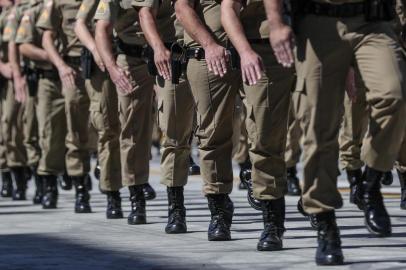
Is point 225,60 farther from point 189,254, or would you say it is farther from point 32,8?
point 32,8

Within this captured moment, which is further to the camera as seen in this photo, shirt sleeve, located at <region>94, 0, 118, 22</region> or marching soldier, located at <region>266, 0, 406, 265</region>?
shirt sleeve, located at <region>94, 0, 118, 22</region>

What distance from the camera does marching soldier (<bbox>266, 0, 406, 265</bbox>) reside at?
684 cm

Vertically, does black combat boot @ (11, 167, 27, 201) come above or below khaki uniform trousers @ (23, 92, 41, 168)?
below

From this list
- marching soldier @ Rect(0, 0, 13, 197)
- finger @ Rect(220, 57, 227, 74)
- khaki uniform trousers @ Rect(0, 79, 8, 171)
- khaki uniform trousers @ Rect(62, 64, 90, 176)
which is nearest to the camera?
finger @ Rect(220, 57, 227, 74)

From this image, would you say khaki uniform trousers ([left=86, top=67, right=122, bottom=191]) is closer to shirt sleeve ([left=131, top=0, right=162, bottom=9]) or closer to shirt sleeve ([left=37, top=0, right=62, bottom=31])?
shirt sleeve ([left=37, top=0, right=62, bottom=31])

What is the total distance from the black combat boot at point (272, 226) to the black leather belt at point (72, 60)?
4712 millimetres

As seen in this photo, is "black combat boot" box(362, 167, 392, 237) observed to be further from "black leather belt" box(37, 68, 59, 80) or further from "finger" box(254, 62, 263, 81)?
"black leather belt" box(37, 68, 59, 80)

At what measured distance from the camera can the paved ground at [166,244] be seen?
7.34 metres

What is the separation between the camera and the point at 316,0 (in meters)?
6.98

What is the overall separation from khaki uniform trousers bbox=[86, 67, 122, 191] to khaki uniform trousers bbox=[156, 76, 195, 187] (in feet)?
5.10

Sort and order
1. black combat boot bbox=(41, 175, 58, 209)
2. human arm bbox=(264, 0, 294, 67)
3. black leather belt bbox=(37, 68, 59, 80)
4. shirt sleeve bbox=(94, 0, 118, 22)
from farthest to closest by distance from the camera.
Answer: black leather belt bbox=(37, 68, 59, 80), black combat boot bbox=(41, 175, 58, 209), shirt sleeve bbox=(94, 0, 118, 22), human arm bbox=(264, 0, 294, 67)

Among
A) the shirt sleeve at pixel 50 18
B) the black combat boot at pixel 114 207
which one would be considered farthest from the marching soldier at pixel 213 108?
the shirt sleeve at pixel 50 18

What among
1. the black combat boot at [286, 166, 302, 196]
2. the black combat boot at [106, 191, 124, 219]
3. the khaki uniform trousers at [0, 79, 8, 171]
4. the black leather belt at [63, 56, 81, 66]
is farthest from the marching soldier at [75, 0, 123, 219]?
the khaki uniform trousers at [0, 79, 8, 171]

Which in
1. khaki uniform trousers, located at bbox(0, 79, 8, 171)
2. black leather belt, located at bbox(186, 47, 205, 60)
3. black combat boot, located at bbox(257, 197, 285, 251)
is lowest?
khaki uniform trousers, located at bbox(0, 79, 8, 171)
